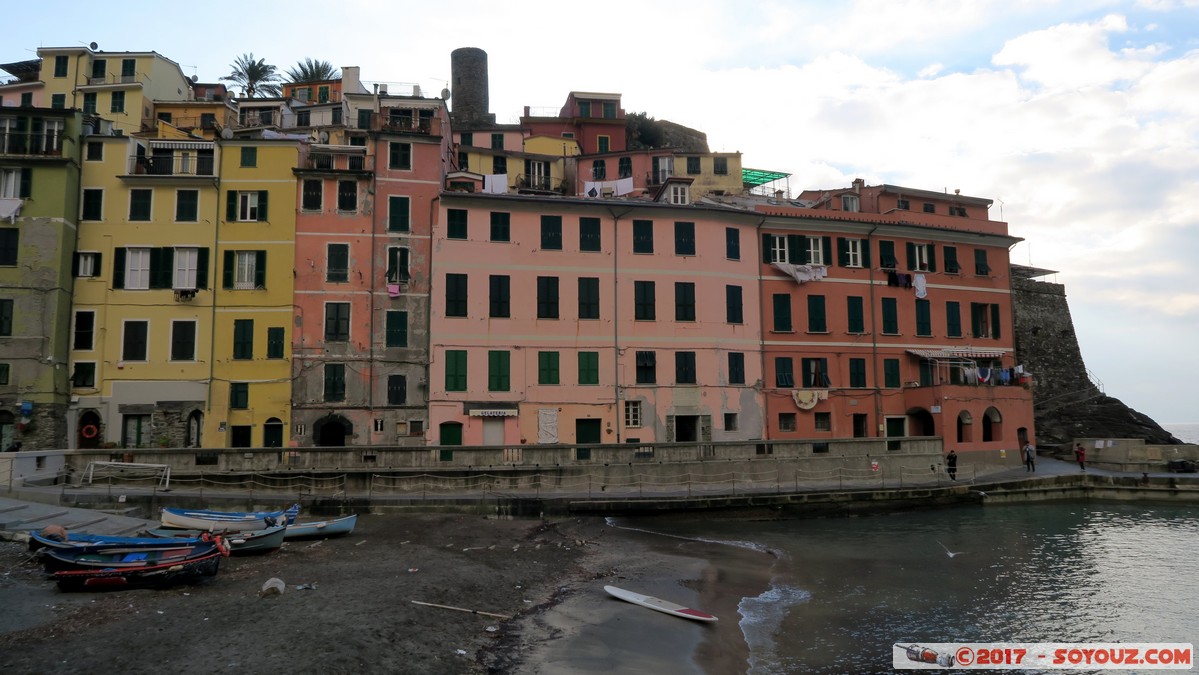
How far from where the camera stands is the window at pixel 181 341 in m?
38.9

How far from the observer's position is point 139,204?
132ft

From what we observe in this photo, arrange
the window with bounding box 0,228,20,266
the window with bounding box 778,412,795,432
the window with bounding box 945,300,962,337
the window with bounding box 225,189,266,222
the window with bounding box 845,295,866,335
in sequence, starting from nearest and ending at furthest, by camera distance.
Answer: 1. the window with bounding box 0,228,20,266
2. the window with bounding box 225,189,266,222
3. the window with bounding box 778,412,795,432
4. the window with bounding box 845,295,866,335
5. the window with bounding box 945,300,962,337

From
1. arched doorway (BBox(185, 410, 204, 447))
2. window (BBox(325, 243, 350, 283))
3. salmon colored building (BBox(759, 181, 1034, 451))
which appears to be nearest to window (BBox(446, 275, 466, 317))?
window (BBox(325, 243, 350, 283))

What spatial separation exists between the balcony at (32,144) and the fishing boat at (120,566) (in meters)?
30.2

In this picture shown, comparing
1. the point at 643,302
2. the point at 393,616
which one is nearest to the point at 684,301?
the point at 643,302

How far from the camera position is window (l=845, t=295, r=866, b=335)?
150 ft

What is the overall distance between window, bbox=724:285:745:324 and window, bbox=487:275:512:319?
40.0 ft

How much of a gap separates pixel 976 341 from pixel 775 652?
38.3 meters

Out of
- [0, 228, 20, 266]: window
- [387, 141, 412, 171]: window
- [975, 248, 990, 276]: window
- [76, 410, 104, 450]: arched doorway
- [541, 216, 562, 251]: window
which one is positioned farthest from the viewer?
[975, 248, 990, 276]: window

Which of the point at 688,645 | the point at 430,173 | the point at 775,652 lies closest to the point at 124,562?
the point at 688,645

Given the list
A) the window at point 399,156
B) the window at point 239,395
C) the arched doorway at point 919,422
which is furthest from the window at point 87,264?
the arched doorway at point 919,422

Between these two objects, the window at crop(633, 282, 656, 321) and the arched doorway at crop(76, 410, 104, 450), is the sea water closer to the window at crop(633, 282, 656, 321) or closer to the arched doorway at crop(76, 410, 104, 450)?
the window at crop(633, 282, 656, 321)

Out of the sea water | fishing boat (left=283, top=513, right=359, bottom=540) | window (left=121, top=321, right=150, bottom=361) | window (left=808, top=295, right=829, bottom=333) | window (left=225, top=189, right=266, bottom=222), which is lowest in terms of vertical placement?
the sea water

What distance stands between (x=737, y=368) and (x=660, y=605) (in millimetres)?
26047
